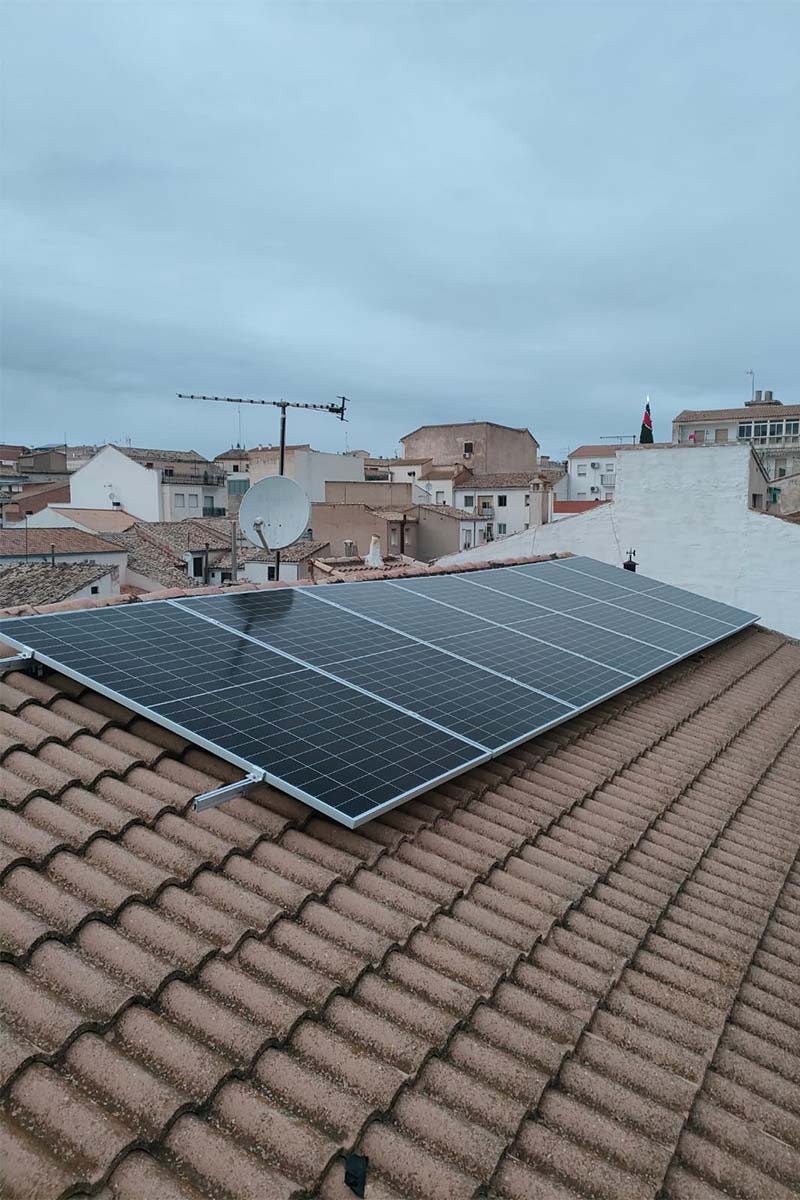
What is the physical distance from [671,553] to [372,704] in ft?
66.7

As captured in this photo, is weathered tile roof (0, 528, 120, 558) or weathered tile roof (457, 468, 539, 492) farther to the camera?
weathered tile roof (457, 468, 539, 492)

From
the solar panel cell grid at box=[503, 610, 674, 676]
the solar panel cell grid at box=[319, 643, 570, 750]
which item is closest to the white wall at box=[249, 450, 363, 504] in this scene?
the solar panel cell grid at box=[503, 610, 674, 676]

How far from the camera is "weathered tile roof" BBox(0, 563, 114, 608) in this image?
109 ft

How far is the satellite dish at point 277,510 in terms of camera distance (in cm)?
1270

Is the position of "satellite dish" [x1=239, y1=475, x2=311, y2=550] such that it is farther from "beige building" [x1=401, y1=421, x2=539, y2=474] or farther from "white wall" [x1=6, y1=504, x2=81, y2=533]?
"beige building" [x1=401, y1=421, x2=539, y2=474]

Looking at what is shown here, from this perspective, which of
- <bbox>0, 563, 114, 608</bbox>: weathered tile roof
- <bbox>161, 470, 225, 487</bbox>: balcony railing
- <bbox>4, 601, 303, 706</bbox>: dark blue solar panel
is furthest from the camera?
<bbox>161, 470, 225, 487</bbox>: balcony railing

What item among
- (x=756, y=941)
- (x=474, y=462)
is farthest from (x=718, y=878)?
(x=474, y=462)

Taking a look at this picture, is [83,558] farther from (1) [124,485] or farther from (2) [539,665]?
(2) [539,665]

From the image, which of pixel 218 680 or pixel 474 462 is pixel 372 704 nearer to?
pixel 218 680

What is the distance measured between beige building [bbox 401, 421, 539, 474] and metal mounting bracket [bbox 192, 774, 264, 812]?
77316 millimetres

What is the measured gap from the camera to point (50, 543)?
44.3 m

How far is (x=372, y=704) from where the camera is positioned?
6043 mm

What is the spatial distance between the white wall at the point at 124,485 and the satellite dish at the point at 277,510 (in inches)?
2307

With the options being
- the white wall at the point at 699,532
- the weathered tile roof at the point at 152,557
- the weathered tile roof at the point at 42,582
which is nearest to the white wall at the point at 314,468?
the weathered tile roof at the point at 152,557
